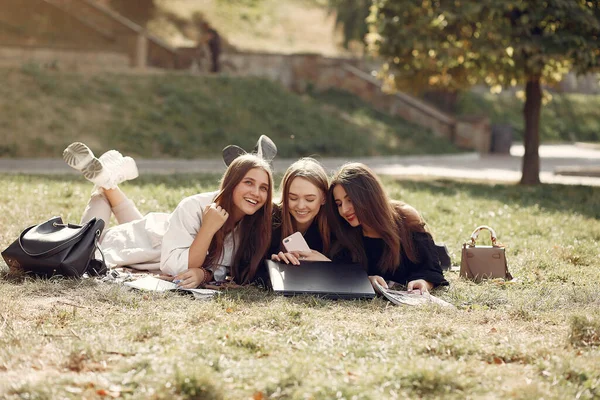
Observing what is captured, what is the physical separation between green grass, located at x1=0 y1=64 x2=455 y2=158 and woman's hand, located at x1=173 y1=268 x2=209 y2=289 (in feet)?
35.2

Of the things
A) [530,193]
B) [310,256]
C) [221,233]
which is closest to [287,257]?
[310,256]

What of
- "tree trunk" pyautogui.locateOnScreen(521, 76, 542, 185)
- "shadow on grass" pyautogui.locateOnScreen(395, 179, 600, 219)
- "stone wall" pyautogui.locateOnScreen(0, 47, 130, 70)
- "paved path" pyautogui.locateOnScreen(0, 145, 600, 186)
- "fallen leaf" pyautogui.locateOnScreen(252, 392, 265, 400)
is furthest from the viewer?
"stone wall" pyautogui.locateOnScreen(0, 47, 130, 70)

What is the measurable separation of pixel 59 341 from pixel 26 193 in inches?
263

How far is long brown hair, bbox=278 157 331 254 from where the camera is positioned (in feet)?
23.0

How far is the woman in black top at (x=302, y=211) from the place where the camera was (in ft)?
22.8

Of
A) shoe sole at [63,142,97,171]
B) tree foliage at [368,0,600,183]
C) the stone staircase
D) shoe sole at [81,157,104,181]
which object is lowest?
shoe sole at [81,157,104,181]

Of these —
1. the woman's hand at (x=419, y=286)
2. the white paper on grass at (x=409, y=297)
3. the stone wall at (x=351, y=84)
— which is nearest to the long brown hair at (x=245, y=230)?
the white paper on grass at (x=409, y=297)

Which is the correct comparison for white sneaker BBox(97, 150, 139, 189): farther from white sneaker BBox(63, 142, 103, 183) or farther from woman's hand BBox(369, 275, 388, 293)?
woman's hand BBox(369, 275, 388, 293)

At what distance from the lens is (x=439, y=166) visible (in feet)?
67.7

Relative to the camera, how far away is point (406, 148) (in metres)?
23.0

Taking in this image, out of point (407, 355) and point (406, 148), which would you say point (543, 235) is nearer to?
point (407, 355)

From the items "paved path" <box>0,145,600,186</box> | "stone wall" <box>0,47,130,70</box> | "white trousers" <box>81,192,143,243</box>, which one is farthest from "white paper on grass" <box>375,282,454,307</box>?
"stone wall" <box>0,47,130,70</box>

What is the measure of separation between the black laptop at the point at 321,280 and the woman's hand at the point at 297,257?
0.04m

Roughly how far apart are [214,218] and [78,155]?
184cm
